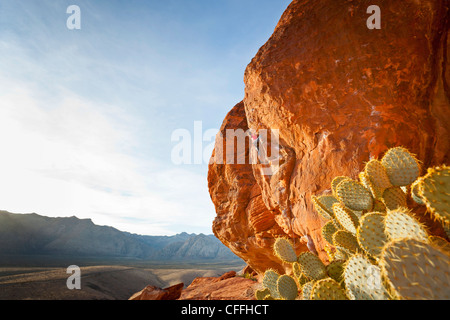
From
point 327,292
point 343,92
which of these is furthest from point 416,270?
point 343,92

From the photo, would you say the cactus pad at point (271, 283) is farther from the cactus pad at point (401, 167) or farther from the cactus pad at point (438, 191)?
the cactus pad at point (438, 191)

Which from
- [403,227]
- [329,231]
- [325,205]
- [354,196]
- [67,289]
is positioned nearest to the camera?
[403,227]

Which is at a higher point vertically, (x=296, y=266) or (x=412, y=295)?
(x=412, y=295)

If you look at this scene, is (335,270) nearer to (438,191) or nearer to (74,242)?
(438,191)

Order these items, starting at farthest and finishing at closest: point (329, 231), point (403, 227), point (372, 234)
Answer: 1. point (329, 231)
2. point (372, 234)
3. point (403, 227)

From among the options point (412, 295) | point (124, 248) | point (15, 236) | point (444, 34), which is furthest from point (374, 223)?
point (124, 248)

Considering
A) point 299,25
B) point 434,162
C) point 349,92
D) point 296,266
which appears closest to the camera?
point 296,266
